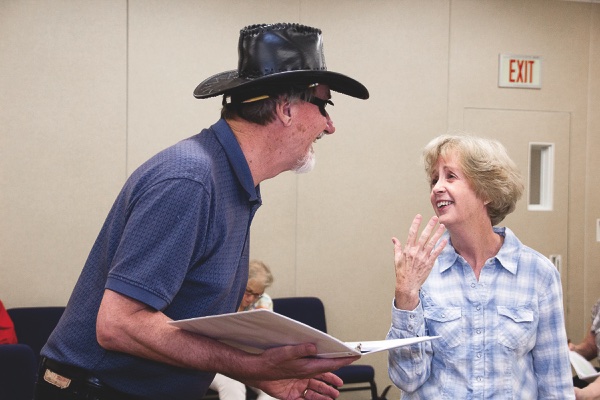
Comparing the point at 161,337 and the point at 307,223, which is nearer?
the point at 161,337

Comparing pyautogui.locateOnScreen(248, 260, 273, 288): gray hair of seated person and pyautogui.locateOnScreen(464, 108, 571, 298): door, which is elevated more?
pyautogui.locateOnScreen(464, 108, 571, 298): door

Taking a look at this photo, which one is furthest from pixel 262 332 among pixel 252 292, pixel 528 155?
pixel 528 155

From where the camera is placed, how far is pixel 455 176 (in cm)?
244

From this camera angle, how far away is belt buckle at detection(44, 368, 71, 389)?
1681mm

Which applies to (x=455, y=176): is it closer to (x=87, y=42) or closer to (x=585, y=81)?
(x=87, y=42)

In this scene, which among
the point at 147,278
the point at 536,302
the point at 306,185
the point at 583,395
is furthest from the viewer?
the point at 306,185

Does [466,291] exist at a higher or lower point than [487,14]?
lower

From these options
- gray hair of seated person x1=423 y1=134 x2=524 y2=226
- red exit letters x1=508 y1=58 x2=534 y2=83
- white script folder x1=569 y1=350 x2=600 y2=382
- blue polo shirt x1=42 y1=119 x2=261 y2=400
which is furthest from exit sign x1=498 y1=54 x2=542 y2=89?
blue polo shirt x1=42 y1=119 x2=261 y2=400

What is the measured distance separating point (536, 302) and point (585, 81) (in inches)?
174

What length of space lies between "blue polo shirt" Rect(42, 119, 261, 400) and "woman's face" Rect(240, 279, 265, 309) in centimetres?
297

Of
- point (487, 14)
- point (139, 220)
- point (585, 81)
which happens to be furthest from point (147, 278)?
point (585, 81)

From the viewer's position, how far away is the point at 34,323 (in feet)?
15.9

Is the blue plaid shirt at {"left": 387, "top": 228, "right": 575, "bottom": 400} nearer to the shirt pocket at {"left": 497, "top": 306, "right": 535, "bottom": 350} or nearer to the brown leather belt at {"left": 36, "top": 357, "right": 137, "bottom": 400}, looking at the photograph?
the shirt pocket at {"left": 497, "top": 306, "right": 535, "bottom": 350}

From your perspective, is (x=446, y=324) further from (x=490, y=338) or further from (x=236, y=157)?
(x=236, y=157)
